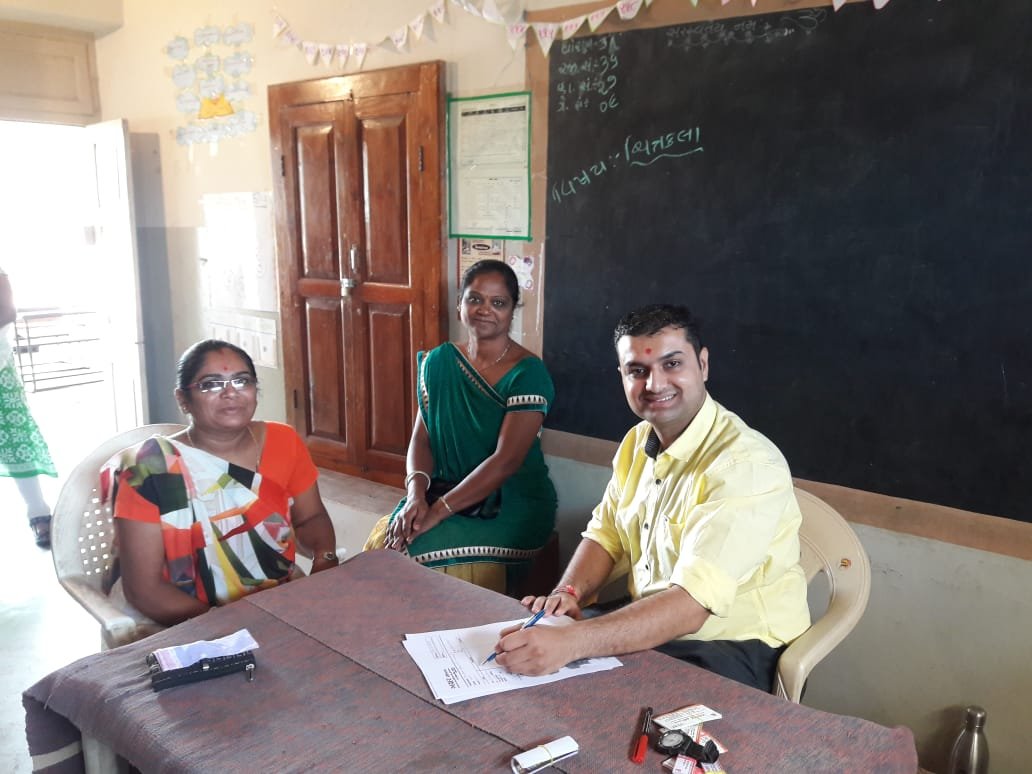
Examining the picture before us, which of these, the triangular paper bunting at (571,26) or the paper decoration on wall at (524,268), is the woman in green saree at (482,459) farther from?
the triangular paper bunting at (571,26)

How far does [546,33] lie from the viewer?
257 cm

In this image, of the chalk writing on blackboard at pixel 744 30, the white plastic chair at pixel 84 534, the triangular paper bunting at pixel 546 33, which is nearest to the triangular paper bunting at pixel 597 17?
the triangular paper bunting at pixel 546 33

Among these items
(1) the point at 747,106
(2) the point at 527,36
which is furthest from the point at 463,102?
(1) the point at 747,106

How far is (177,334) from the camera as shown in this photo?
4469 mm

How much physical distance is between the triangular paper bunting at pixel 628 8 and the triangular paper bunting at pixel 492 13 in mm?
482

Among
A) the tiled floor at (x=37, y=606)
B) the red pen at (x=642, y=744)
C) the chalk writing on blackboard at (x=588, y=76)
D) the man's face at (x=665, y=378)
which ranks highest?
the chalk writing on blackboard at (x=588, y=76)

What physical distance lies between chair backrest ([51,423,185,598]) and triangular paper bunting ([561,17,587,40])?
1893 mm

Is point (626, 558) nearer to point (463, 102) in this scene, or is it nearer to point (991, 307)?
point (991, 307)

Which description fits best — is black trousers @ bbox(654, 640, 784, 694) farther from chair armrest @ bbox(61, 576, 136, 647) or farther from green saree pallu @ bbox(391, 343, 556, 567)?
chair armrest @ bbox(61, 576, 136, 647)

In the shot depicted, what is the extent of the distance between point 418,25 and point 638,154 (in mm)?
1148

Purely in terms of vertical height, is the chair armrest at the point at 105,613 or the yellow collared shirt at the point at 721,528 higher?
the yellow collared shirt at the point at 721,528

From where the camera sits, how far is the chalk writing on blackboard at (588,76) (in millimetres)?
2428

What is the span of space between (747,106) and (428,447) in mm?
1425

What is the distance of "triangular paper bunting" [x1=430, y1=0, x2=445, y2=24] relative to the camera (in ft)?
9.41
